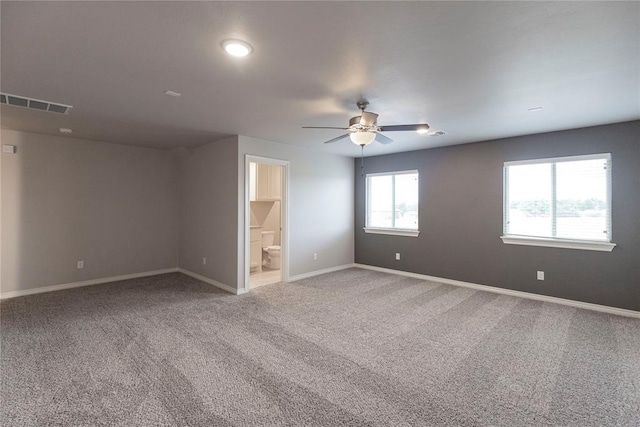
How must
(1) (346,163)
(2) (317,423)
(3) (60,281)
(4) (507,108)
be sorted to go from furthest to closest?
(1) (346,163), (3) (60,281), (4) (507,108), (2) (317,423)

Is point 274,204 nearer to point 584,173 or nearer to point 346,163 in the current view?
point 346,163

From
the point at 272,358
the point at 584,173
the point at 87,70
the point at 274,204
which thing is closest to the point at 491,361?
the point at 272,358

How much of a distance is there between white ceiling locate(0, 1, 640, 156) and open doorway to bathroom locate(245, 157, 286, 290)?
227cm

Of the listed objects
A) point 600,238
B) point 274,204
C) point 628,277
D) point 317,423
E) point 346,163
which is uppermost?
point 346,163

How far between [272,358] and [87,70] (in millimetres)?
2882

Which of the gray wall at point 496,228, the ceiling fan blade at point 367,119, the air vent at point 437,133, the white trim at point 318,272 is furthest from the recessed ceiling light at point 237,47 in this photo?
the gray wall at point 496,228

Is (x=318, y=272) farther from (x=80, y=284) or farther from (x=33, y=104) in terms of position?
(x=33, y=104)

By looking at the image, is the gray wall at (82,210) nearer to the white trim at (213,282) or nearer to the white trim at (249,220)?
the white trim at (213,282)

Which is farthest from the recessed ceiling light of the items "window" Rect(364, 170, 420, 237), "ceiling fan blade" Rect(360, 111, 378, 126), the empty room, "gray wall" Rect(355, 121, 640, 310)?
"window" Rect(364, 170, 420, 237)

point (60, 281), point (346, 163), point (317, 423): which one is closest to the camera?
point (317, 423)

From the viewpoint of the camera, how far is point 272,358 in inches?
107

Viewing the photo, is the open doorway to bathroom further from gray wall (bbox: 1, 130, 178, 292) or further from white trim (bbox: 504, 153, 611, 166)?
white trim (bbox: 504, 153, 611, 166)

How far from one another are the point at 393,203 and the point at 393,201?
4 centimetres

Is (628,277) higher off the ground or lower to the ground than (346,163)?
lower
